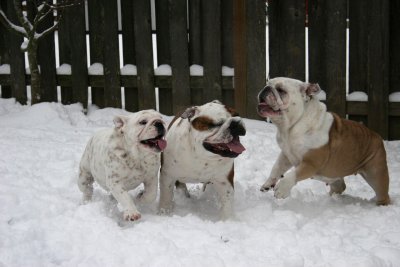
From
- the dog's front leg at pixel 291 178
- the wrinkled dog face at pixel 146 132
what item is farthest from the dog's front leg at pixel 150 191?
the dog's front leg at pixel 291 178

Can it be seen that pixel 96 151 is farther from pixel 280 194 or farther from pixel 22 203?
pixel 280 194

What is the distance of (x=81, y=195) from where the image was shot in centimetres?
600

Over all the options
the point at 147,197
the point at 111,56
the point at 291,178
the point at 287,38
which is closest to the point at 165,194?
the point at 147,197

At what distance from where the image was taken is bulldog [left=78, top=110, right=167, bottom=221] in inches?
200

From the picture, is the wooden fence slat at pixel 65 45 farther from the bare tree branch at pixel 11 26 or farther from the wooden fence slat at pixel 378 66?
the wooden fence slat at pixel 378 66

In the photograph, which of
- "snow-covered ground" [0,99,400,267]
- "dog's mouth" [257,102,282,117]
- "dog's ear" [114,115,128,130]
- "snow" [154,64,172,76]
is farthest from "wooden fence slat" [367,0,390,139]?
"dog's ear" [114,115,128,130]

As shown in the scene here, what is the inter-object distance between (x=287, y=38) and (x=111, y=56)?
2.62 metres

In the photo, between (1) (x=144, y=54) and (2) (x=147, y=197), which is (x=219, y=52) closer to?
(1) (x=144, y=54)

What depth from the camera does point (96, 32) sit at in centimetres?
908

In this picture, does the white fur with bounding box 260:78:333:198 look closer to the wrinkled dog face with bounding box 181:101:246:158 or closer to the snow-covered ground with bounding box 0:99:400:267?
the snow-covered ground with bounding box 0:99:400:267

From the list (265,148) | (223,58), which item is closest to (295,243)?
(265,148)

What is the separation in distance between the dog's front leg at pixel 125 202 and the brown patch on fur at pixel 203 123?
33.0 inches

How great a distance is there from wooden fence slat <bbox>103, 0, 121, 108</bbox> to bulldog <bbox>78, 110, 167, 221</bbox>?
11.8 ft

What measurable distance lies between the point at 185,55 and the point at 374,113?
2774 mm
